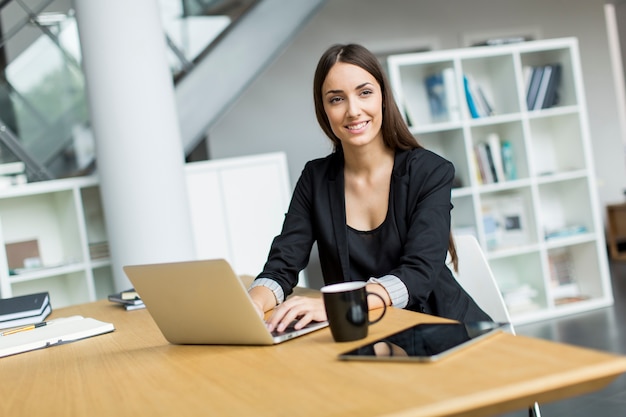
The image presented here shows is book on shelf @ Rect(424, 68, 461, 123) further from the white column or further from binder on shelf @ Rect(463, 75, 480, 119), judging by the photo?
the white column

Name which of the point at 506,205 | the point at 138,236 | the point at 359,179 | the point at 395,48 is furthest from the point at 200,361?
the point at 395,48

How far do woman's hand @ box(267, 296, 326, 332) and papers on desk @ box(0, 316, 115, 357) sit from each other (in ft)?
1.76

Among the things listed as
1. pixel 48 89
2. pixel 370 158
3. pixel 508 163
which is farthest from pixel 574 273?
pixel 370 158

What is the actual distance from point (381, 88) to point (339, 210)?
1.17 ft

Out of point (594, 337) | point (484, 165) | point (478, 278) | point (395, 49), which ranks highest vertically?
point (395, 49)

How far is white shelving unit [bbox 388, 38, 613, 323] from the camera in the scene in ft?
17.8

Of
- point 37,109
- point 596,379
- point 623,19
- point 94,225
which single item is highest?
point 623,19

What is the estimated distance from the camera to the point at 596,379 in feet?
3.28

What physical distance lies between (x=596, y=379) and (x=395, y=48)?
653 centimetres

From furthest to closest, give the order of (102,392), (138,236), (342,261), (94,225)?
(94,225), (138,236), (342,261), (102,392)

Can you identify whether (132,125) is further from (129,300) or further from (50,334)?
(50,334)

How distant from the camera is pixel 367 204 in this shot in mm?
2152

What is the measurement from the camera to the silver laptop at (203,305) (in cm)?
140

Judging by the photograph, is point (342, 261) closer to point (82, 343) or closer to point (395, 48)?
point (82, 343)
